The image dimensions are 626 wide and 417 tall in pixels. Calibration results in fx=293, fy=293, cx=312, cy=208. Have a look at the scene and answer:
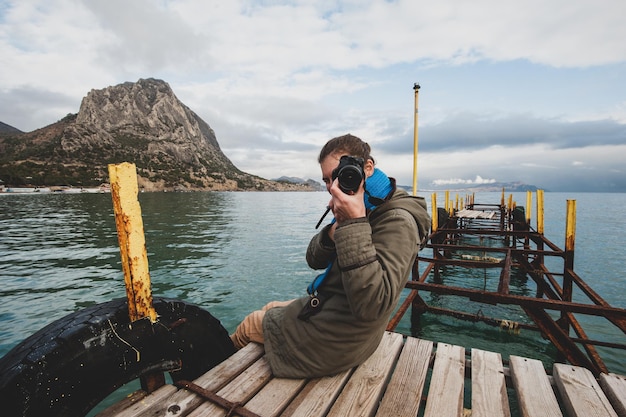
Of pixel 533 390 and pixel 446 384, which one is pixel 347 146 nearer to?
pixel 446 384

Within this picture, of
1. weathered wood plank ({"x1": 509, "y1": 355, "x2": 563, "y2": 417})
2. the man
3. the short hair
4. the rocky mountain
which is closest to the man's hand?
the man

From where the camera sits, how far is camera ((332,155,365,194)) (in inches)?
73.5

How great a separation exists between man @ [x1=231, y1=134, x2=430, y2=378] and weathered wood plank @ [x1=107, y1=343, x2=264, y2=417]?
1.12 ft

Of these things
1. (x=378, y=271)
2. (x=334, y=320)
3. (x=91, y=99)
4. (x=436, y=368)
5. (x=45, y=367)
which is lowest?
(x=436, y=368)

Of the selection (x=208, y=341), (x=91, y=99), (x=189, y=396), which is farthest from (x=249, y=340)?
(x=91, y=99)

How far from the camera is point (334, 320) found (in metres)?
2.23

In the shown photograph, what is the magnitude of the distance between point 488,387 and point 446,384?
350 mm

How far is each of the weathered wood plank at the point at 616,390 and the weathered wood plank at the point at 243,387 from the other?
2.75m

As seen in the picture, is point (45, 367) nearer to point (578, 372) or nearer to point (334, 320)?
point (334, 320)

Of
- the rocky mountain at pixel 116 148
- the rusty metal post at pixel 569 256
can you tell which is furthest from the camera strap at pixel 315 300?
the rocky mountain at pixel 116 148

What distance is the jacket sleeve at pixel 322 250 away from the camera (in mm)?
2487

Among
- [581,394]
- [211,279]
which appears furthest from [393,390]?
[211,279]

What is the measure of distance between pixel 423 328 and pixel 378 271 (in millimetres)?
7902

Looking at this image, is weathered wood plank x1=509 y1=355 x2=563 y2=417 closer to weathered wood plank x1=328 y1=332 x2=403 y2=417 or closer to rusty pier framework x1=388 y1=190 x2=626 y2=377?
weathered wood plank x1=328 y1=332 x2=403 y2=417
